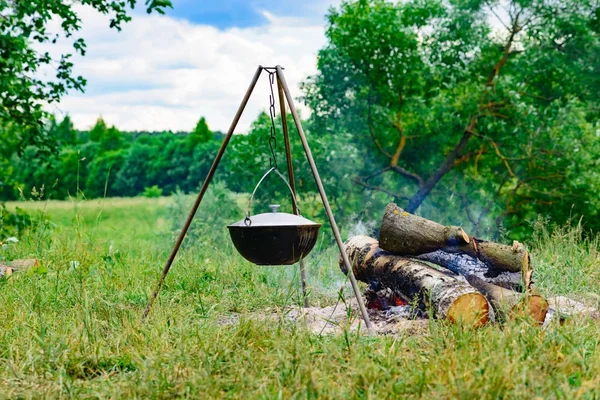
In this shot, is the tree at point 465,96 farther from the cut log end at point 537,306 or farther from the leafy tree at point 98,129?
the leafy tree at point 98,129

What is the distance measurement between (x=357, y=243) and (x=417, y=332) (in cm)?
176

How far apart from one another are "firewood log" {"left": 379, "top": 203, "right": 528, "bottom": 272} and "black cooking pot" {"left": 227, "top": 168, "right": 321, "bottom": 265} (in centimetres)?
97

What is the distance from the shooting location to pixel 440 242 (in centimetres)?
510

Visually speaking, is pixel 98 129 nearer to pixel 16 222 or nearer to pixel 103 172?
pixel 103 172

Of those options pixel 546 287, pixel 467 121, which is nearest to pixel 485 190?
pixel 467 121

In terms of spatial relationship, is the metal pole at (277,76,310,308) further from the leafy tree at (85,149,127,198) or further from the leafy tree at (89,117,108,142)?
the leafy tree at (89,117,108,142)

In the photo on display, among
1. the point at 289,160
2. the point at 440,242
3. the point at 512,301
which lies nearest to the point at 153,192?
the point at 289,160

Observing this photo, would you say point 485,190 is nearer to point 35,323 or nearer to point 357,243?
point 357,243

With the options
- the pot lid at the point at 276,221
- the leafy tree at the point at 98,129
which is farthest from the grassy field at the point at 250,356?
the leafy tree at the point at 98,129

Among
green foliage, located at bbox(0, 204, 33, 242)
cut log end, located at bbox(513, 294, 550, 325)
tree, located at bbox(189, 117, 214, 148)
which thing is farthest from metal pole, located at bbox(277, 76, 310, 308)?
tree, located at bbox(189, 117, 214, 148)

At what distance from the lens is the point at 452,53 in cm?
1246

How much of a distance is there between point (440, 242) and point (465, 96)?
7477 millimetres

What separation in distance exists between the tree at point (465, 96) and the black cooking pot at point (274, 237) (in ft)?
26.2

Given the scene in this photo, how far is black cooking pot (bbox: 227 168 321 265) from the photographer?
4328 mm
